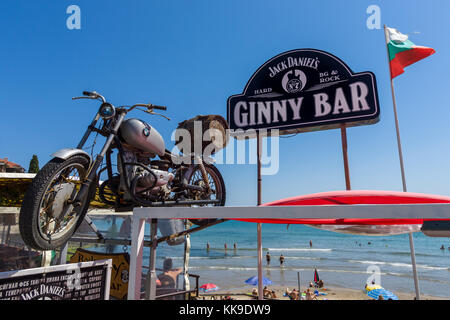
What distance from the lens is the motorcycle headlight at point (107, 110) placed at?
12.9ft

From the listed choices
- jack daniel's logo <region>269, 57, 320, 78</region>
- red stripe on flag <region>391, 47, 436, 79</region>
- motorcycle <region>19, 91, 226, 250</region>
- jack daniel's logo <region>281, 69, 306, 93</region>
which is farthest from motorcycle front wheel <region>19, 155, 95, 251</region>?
red stripe on flag <region>391, 47, 436, 79</region>

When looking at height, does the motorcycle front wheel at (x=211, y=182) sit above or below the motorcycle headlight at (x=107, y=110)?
below

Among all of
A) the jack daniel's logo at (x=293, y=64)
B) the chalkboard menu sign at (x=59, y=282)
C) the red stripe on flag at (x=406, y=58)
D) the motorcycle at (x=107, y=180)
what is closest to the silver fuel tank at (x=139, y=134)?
the motorcycle at (x=107, y=180)

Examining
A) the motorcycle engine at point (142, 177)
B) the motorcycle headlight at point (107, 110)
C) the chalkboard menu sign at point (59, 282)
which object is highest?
the motorcycle headlight at point (107, 110)

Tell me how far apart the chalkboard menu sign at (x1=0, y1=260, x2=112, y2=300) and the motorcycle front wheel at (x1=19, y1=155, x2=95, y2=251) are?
284 millimetres

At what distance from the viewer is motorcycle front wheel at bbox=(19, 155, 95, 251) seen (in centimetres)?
272

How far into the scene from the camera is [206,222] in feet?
17.7

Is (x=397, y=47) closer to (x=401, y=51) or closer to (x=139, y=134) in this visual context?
(x=401, y=51)

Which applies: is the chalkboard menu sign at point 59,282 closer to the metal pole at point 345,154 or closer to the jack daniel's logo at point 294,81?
the metal pole at point 345,154

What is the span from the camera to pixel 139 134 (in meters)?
4.20

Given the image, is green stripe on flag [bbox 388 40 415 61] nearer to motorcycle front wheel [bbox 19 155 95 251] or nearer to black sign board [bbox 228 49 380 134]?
black sign board [bbox 228 49 380 134]

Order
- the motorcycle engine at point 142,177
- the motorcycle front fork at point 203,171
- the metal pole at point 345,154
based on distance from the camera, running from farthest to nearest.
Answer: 1. the motorcycle front fork at point 203,171
2. the metal pole at point 345,154
3. the motorcycle engine at point 142,177

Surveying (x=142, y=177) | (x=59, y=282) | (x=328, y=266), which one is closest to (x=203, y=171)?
(x=142, y=177)

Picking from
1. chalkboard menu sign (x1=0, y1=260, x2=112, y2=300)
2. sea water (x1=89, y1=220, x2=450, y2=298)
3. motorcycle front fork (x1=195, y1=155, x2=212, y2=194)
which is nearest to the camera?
chalkboard menu sign (x1=0, y1=260, x2=112, y2=300)
